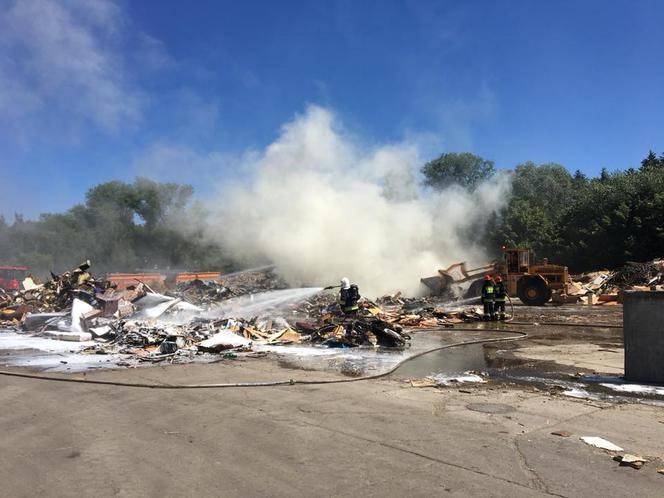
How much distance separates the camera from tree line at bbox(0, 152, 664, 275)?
2975 cm

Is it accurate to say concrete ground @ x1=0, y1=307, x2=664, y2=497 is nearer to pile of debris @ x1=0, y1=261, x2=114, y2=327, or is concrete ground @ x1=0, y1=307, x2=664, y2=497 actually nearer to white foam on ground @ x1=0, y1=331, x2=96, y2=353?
white foam on ground @ x1=0, y1=331, x2=96, y2=353

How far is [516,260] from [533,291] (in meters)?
1.51

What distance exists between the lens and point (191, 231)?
27.7 meters

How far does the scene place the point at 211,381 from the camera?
7348mm

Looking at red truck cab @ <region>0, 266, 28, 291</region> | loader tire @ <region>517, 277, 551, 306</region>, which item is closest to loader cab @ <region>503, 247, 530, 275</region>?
loader tire @ <region>517, 277, 551, 306</region>

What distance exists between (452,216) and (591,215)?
13.6 metres

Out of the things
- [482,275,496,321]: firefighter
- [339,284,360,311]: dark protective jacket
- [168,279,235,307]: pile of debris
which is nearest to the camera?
[339,284,360,311]: dark protective jacket

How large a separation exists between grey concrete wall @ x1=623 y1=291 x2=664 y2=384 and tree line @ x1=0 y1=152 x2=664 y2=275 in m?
22.3

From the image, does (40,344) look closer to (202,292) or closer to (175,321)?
(175,321)

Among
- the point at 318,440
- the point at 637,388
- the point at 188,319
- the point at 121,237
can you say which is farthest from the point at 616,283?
the point at 121,237

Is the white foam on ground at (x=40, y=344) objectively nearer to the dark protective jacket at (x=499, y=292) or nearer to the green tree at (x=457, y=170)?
the dark protective jacket at (x=499, y=292)

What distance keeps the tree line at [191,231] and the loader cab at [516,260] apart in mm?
8854

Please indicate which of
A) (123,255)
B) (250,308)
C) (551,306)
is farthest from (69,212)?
(551,306)

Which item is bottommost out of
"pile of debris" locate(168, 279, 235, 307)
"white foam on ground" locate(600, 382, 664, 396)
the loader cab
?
"white foam on ground" locate(600, 382, 664, 396)
